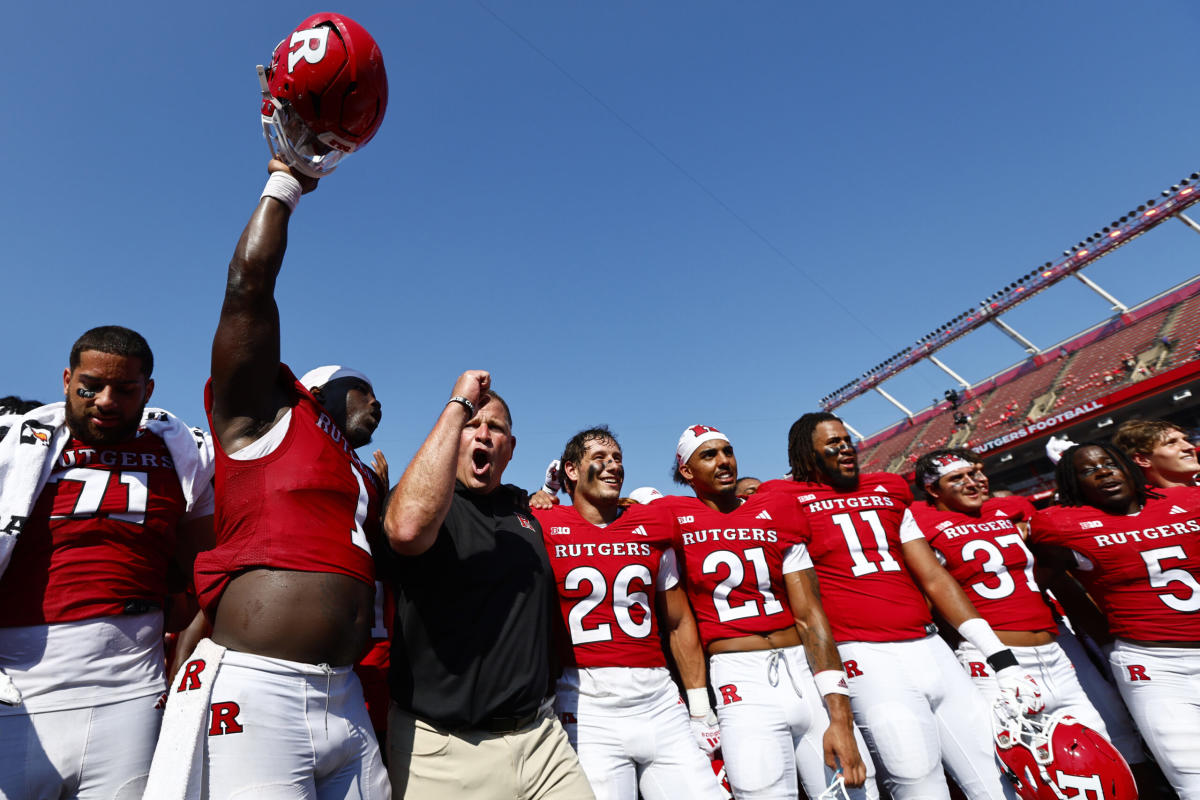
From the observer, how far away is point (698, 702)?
11.6 feet

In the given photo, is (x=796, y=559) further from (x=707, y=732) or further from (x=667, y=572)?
(x=707, y=732)

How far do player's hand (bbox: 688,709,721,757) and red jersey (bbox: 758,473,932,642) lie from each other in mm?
1045

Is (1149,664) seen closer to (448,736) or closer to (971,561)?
(971,561)

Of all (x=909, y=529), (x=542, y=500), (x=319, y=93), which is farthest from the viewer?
(x=542, y=500)

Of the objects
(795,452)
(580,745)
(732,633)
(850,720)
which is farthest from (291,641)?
(795,452)

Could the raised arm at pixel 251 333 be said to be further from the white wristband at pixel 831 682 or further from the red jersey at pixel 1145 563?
the red jersey at pixel 1145 563

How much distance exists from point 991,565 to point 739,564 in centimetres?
203

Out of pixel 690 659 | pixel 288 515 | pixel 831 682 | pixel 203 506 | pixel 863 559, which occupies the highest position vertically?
→ pixel 203 506

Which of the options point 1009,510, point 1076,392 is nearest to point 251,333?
point 1009,510

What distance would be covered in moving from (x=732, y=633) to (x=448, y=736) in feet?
6.14

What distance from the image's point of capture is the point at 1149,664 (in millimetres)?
4129

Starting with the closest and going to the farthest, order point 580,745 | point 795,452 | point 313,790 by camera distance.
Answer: point 313,790, point 580,745, point 795,452

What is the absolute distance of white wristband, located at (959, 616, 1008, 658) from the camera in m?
3.91

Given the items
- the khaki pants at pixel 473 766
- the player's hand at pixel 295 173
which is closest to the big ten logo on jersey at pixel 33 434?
the player's hand at pixel 295 173
